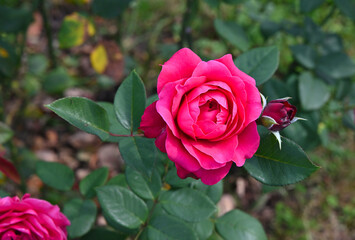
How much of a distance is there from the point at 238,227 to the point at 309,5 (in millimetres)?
1014

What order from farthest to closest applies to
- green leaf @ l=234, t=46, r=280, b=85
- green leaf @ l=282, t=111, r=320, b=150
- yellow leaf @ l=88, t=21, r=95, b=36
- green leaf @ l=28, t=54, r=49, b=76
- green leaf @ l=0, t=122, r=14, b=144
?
1. green leaf @ l=28, t=54, r=49, b=76
2. yellow leaf @ l=88, t=21, r=95, b=36
3. green leaf @ l=282, t=111, r=320, b=150
4. green leaf @ l=0, t=122, r=14, b=144
5. green leaf @ l=234, t=46, r=280, b=85

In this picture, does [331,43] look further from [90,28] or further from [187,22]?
[90,28]

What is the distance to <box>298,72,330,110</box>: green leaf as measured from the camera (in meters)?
1.45

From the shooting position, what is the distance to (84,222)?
106 centimetres

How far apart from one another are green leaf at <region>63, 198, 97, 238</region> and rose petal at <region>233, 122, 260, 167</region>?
1.93 ft

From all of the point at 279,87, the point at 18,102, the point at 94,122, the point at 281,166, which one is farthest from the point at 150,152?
the point at 18,102

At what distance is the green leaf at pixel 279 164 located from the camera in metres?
0.77

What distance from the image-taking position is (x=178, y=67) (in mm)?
727

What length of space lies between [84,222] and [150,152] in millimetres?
403

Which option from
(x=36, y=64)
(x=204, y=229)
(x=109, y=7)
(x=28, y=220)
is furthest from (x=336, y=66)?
(x=36, y=64)

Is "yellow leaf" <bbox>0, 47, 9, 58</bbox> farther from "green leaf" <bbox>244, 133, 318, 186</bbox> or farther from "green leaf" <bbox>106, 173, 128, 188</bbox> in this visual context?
"green leaf" <bbox>244, 133, 318, 186</bbox>

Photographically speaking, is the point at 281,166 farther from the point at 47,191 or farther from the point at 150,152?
the point at 47,191

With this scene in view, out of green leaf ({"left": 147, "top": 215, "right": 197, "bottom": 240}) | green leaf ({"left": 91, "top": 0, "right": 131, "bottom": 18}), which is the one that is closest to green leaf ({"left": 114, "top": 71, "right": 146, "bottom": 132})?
green leaf ({"left": 147, "top": 215, "right": 197, "bottom": 240})

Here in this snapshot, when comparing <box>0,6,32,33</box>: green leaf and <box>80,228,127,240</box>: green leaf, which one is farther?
<box>0,6,32,33</box>: green leaf
